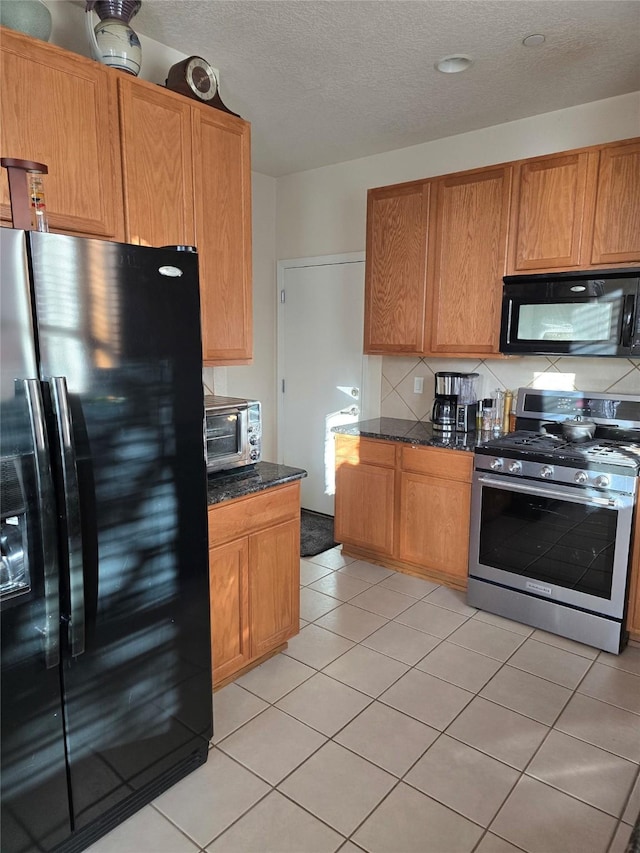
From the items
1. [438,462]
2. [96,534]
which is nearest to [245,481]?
[96,534]

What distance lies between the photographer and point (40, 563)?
142cm

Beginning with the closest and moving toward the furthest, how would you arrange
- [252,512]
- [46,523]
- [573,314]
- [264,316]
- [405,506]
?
[46,523] < [252,512] < [573,314] < [405,506] < [264,316]

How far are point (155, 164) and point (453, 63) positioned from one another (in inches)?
59.7

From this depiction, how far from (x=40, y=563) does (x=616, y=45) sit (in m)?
3.05

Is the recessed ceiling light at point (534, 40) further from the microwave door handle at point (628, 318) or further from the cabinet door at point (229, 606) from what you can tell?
the cabinet door at point (229, 606)

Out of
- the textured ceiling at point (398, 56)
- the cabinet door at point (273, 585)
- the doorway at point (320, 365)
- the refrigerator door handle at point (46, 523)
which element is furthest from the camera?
the doorway at point (320, 365)

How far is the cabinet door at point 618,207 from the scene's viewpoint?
8.74 feet

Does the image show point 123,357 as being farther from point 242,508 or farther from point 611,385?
point 611,385

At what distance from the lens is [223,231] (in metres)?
2.48

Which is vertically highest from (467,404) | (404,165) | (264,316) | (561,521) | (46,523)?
(404,165)

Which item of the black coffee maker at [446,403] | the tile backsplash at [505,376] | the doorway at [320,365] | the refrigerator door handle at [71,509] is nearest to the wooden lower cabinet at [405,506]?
the black coffee maker at [446,403]

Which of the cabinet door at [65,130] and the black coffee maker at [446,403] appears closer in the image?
the cabinet door at [65,130]

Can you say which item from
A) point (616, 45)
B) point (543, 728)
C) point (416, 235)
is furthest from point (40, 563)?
point (616, 45)

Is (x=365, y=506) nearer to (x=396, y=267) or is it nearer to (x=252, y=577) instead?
(x=252, y=577)
